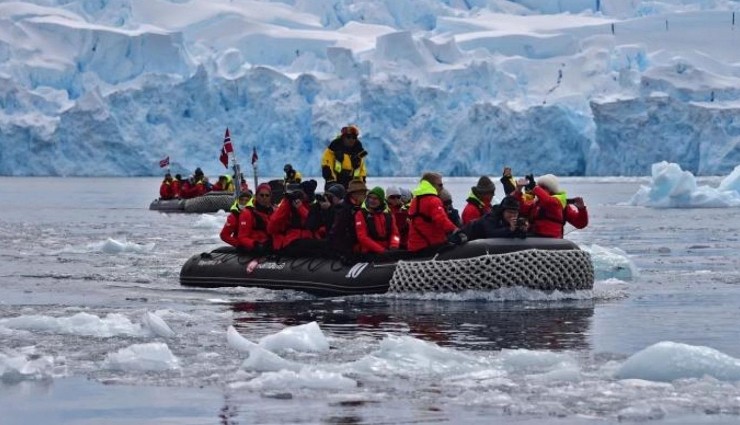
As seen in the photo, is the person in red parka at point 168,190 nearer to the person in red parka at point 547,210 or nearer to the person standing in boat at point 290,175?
the person standing in boat at point 290,175

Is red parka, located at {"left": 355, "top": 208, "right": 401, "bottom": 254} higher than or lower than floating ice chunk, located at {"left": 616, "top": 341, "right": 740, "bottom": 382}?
higher

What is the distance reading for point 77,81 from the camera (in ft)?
289

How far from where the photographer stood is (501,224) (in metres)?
13.8

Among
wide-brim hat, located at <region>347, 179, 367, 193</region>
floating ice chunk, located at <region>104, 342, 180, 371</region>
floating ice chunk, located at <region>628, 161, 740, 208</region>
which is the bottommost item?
floating ice chunk, located at <region>628, 161, 740, 208</region>

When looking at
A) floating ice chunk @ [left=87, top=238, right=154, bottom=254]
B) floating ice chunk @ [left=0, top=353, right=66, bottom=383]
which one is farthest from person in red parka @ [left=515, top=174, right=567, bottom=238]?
floating ice chunk @ [left=87, top=238, right=154, bottom=254]

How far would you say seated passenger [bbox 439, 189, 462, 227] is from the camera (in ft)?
47.1

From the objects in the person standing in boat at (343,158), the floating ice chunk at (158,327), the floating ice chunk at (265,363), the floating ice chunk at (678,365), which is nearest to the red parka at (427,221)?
the person standing in boat at (343,158)

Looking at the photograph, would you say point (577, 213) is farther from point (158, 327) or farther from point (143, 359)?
point (143, 359)

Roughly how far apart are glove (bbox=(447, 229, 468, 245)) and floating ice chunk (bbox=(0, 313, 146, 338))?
12.0 feet

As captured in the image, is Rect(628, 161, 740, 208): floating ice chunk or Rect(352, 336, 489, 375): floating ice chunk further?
Rect(628, 161, 740, 208): floating ice chunk

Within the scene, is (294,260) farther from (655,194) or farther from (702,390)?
(655,194)

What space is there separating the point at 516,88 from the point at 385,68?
803cm

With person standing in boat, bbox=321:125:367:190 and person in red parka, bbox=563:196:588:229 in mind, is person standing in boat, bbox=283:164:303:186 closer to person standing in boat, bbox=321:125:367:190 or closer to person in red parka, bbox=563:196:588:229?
person standing in boat, bbox=321:125:367:190

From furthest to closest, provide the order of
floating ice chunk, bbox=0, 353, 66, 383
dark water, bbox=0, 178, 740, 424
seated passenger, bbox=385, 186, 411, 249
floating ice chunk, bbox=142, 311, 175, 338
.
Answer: seated passenger, bbox=385, 186, 411, 249
floating ice chunk, bbox=142, 311, 175, 338
floating ice chunk, bbox=0, 353, 66, 383
dark water, bbox=0, 178, 740, 424
